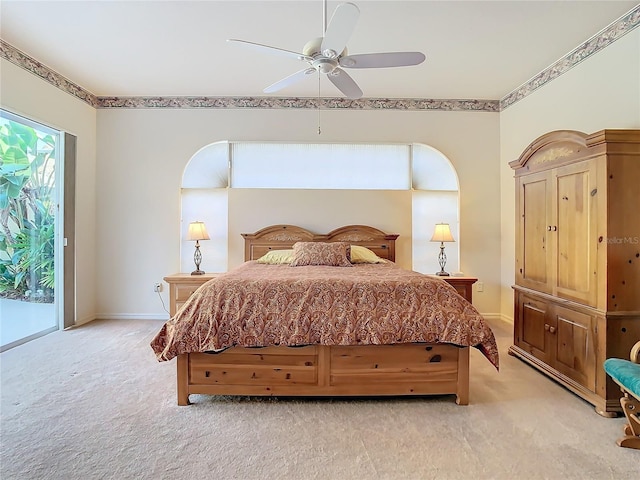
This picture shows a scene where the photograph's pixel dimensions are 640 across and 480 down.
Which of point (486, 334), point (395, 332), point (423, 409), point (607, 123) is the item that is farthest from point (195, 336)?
point (607, 123)

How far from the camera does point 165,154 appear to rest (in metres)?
4.60

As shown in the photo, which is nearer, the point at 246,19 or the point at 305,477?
the point at 305,477

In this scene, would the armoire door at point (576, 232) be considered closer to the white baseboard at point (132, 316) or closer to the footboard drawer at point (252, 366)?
the footboard drawer at point (252, 366)

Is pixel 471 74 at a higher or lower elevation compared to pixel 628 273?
higher

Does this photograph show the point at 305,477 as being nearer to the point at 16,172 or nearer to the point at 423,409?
the point at 423,409

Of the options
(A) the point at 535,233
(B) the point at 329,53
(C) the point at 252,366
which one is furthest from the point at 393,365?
(B) the point at 329,53

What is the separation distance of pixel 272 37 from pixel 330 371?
9.60ft

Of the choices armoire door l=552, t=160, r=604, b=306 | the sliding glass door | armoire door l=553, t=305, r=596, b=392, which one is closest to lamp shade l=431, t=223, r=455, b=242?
armoire door l=552, t=160, r=604, b=306

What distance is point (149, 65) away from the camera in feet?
12.0

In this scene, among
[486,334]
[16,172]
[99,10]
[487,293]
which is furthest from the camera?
[487,293]

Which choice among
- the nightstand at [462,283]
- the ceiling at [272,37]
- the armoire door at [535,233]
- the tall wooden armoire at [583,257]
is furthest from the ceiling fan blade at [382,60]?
the nightstand at [462,283]

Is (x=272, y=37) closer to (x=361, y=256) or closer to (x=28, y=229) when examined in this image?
(x=361, y=256)

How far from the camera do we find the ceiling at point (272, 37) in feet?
8.91

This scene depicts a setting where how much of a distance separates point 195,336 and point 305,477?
3.53 feet
